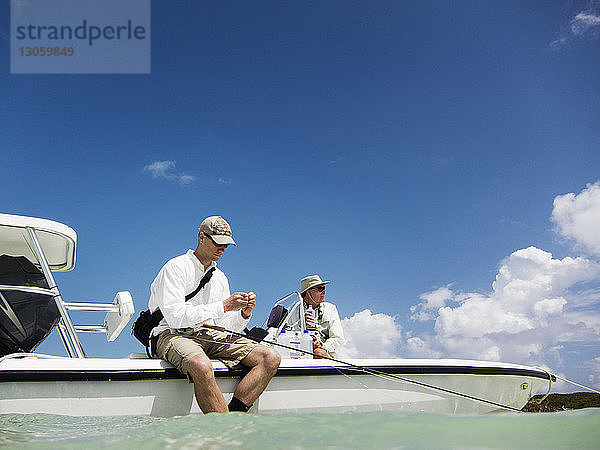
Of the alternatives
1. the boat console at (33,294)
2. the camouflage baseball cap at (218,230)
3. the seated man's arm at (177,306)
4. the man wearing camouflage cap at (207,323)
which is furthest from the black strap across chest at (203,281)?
the boat console at (33,294)

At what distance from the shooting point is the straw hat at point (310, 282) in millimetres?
6848

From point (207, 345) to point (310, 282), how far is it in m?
2.59

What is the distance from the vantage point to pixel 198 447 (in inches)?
115

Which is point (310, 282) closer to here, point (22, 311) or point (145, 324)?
point (145, 324)

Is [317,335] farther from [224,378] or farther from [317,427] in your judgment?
[317,427]

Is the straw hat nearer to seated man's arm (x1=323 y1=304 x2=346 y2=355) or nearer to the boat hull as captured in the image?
seated man's arm (x1=323 y1=304 x2=346 y2=355)

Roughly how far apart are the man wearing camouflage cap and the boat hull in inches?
6.8

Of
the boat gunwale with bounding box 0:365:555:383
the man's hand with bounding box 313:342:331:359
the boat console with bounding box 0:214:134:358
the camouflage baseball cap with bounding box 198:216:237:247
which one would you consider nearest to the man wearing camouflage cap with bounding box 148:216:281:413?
the camouflage baseball cap with bounding box 198:216:237:247

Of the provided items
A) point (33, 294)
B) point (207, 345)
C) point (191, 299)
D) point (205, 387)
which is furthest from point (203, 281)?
point (33, 294)

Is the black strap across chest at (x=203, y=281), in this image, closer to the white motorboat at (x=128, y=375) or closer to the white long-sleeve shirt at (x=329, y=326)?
the white motorboat at (x=128, y=375)

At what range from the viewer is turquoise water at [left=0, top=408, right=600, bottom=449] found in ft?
9.30

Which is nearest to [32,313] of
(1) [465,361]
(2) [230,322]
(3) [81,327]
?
(3) [81,327]

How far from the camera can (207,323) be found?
4.63 m

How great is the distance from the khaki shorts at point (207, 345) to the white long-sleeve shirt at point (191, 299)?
0.30 feet
